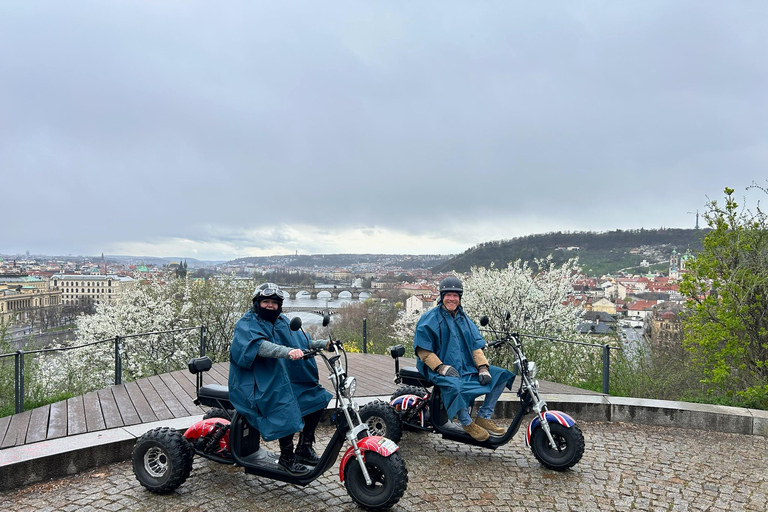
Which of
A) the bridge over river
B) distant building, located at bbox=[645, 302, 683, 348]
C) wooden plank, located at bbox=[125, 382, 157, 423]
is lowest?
the bridge over river

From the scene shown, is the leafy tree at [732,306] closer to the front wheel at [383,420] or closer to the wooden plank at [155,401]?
the front wheel at [383,420]

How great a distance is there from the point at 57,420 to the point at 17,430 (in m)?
0.34

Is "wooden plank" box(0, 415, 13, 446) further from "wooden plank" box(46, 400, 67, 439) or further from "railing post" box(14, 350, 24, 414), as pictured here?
"wooden plank" box(46, 400, 67, 439)

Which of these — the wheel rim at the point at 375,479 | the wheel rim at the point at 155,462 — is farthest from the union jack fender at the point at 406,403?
the wheel rim at the point at 155,462

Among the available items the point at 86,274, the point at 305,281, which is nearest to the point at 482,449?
the point at 305,281

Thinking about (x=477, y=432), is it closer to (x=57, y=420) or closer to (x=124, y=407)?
(x=124, y=407)

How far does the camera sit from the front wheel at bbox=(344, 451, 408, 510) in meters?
3.37

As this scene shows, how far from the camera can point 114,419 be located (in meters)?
4.99

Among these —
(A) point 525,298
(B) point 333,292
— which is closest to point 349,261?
(B) point 333,292

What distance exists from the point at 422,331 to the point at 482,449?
138 centimetres

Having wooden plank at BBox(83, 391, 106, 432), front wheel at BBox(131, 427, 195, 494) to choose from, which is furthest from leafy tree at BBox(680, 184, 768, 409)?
wooden plank at BBox(83, 391, 106, 432)

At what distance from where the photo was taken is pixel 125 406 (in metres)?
5.45

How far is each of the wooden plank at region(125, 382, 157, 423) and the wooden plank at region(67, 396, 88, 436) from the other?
0.50 metres

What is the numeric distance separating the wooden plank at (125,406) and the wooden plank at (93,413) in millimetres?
188
